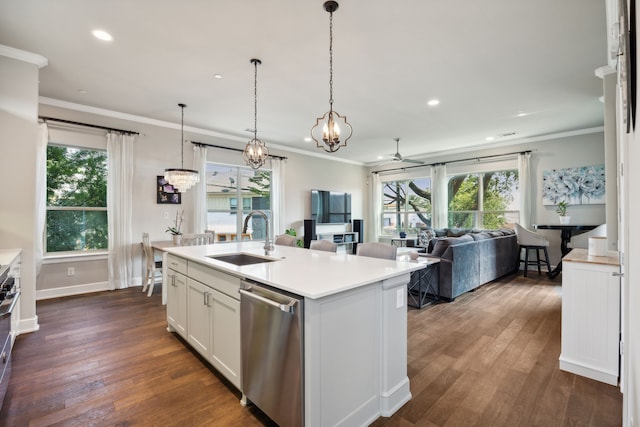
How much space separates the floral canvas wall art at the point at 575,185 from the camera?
18.5 feet

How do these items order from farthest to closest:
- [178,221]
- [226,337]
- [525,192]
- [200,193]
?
[525,192], [200,193], [178,221], [226,337]

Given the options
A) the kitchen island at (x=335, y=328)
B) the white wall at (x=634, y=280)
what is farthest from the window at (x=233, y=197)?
the white wall at (x=634, y=280)

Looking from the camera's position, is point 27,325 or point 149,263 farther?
point 149,263

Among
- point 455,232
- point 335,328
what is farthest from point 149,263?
point 455,232

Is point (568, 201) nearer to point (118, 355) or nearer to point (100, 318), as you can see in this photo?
point (118, 355)

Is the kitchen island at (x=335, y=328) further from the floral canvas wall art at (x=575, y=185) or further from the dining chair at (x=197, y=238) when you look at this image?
the floral canvas wall art at (x=575, y=185)

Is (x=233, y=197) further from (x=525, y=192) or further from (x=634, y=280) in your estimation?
(x=525, y=192)

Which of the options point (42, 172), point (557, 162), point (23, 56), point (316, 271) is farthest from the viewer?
point (557, 162)

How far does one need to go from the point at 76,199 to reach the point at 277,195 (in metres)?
3.63

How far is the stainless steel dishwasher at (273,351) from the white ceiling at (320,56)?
2.22 meters

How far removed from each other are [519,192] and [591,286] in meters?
4.93

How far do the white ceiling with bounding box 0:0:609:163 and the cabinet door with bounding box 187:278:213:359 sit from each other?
2276 mm

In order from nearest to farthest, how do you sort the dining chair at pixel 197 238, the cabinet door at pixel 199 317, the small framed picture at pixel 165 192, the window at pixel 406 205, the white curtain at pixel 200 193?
the cabinet door at pixel 199 317 < the dining chair at pixel 197 238 < the small framed picture at pixel 165 192 < the white curtain at pixel 200 193 < the window at pixel 406 205

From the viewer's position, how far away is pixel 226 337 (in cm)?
212
